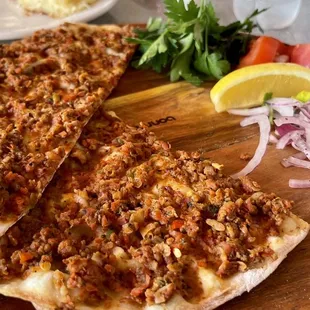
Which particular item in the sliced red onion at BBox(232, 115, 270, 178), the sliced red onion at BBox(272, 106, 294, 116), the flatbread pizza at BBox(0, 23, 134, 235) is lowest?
the flatbread pizza at BBox(0, 23, 134, 235)

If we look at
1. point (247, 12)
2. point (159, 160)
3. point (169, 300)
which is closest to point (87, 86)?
point (159, 160)

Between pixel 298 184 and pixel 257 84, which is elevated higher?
pixel 257 84

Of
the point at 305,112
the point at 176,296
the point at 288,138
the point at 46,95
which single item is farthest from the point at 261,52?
the point at 176,296

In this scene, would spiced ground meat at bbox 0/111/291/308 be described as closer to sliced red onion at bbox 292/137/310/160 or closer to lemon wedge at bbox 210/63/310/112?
sliced red onion at bbox 292/137/310/160

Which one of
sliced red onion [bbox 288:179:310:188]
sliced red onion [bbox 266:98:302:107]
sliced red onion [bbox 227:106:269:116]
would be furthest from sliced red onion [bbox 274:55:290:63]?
sliced red onion [bbox 288:179:310:188]

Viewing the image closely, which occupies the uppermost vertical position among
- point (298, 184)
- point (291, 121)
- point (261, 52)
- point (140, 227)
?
point (261, 52)

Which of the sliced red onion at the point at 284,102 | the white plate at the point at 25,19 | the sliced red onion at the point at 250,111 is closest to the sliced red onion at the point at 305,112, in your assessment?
the sliced red onion at the point at 284,102

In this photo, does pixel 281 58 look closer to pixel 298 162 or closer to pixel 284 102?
pixel 284 102
